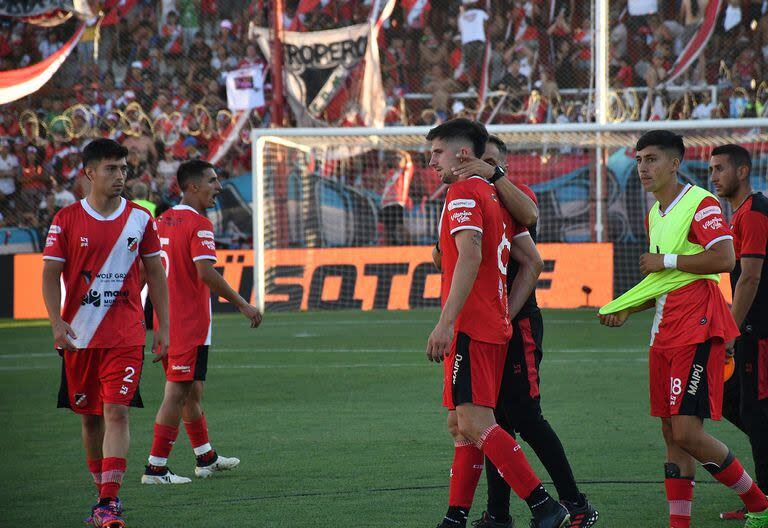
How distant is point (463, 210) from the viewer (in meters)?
5.39

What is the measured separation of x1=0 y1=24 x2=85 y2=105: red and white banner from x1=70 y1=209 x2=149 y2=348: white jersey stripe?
1836 cm

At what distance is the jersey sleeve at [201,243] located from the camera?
773cm

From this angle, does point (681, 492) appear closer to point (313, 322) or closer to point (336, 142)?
point (313, 322)

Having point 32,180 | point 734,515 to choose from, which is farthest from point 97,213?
point 32,180

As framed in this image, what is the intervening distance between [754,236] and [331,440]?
3.85 m

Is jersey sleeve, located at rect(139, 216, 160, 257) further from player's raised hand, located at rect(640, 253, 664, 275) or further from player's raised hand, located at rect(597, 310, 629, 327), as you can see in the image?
player's raised hand, located at rect(640, 253, 664, 275)

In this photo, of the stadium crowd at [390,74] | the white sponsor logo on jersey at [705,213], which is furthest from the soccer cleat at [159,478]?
the stadium crowd at [390,74]

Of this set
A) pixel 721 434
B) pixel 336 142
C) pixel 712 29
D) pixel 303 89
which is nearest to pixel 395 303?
pixel 336 142

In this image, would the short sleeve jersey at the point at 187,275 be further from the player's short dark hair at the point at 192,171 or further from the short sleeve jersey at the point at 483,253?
the short sleeve jersey at the point at 483,253

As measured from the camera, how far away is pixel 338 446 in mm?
8641

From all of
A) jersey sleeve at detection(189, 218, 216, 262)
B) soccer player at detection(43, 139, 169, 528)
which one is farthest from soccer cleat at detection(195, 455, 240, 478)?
jersey sleeve at detection(189, 218, 216, 262)

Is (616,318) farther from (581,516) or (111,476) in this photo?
(111,476)

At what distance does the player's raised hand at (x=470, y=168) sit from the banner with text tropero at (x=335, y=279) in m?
14.5

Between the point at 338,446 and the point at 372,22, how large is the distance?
16.1 meters
